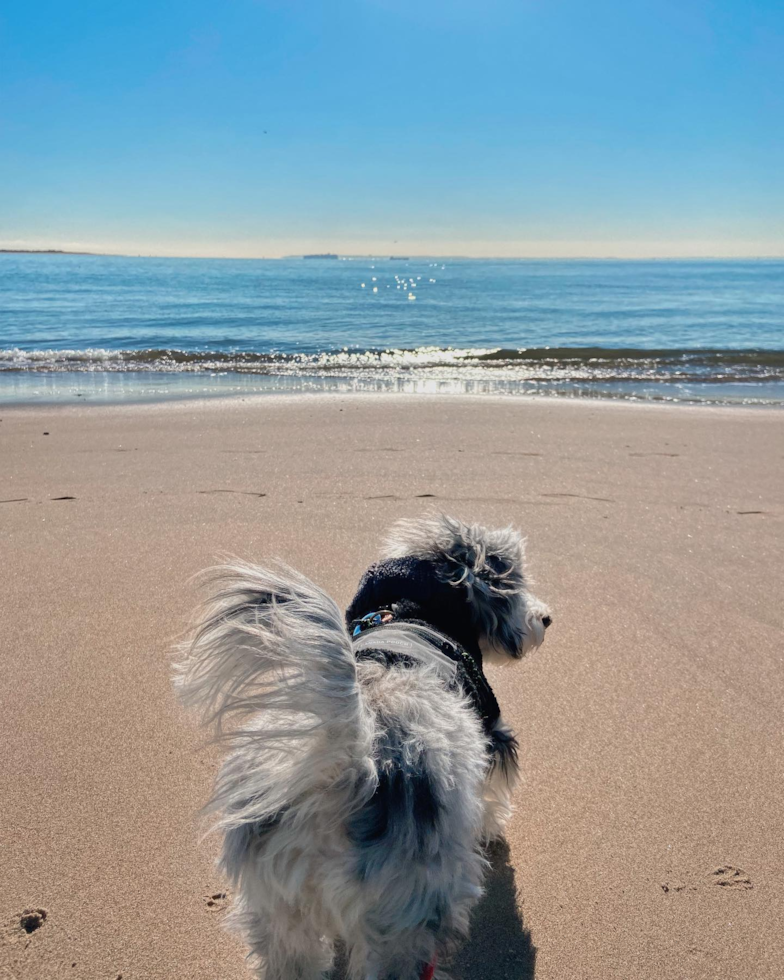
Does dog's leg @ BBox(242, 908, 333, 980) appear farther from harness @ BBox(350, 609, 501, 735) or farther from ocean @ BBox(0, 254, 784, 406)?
ocean @ BBox(0, 254, 784, 406)

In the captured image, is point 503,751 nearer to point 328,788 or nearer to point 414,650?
point 414,650

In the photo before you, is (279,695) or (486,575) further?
(486,575)

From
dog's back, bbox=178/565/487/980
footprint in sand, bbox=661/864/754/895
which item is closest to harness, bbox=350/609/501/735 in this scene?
dog's back, bbox=178/565/487/980

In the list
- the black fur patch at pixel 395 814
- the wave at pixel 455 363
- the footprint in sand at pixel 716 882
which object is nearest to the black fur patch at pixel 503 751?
the footprint in sand at pixel 716 882

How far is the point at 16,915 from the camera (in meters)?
2.19

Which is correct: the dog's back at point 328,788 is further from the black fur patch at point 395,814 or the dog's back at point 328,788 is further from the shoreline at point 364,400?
the shoreline at point 364,400

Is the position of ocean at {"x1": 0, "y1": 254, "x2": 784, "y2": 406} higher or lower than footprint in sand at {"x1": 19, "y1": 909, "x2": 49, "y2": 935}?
higher

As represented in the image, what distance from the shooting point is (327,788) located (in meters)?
1.57

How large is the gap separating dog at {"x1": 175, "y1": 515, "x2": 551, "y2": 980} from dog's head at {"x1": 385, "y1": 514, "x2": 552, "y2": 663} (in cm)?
75

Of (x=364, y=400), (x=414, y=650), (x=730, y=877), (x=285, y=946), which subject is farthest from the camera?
(x=364, y=400)

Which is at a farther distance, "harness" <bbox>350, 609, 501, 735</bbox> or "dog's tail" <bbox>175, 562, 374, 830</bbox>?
"harness" <bbox>350, 609, 501, 735</bbox>

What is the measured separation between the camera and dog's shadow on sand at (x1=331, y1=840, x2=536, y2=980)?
2.10 metres

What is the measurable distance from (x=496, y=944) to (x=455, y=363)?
49.2ft

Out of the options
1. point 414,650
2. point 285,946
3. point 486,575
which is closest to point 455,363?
point 486,575
